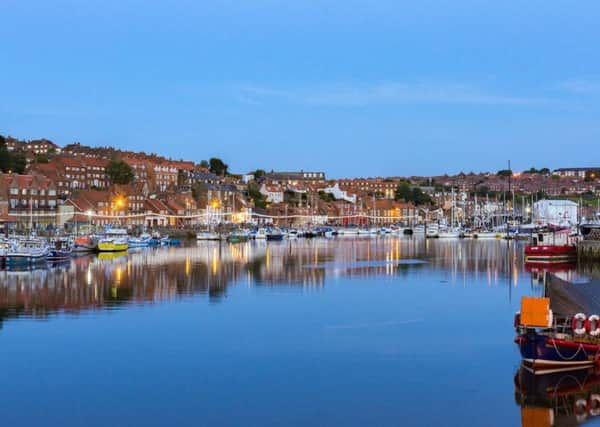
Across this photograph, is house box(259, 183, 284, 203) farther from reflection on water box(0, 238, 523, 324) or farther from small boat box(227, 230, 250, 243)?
reflection on water box(0, 238, 523, 324)

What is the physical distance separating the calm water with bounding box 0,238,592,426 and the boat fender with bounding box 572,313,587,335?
64.5 inches

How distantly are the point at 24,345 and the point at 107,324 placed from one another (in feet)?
11.9

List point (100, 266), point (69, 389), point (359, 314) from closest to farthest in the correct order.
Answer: point (69, 389) < point (359, 314) < point (100, 266)

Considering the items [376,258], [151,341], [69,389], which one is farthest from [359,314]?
[376,258]

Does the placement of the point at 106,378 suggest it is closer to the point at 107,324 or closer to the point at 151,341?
the point at 151,341

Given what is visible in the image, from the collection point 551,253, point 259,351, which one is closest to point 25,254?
point 551,253

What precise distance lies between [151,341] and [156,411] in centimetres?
672

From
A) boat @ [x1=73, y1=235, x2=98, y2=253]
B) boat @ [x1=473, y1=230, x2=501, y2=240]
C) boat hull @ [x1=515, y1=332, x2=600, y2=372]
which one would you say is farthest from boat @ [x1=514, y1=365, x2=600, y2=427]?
boat @ [x1=473, y1=230, x2=501, y2=240]

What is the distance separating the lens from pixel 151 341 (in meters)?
21.1

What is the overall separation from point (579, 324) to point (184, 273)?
27431 mm

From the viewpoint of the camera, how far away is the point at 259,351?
784 inches

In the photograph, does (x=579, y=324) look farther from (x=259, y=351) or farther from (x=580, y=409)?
(x=259, y=351)

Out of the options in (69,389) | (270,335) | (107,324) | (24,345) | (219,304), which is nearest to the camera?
(69,389)

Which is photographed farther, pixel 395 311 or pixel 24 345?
pixel 395 311
